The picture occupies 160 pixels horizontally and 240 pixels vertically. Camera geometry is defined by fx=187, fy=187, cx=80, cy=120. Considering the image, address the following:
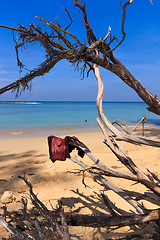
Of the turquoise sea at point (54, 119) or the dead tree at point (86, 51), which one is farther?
the turquoise sea at point (54, 119)

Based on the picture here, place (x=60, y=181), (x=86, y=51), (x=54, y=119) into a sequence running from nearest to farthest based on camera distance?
(x=86, y=51)
(x=60, y=181)
(x=54, y=119)

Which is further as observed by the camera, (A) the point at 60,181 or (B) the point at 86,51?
(A) the point at 60,181

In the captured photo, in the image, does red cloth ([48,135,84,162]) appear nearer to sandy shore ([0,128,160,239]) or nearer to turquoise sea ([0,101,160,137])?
sandy shore ([0,128,160,239])

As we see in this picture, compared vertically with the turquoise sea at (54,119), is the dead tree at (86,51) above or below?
above

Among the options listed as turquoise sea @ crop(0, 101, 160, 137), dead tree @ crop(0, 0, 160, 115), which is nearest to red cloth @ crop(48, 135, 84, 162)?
dead tree @ crop(0, 0, 160, 115)

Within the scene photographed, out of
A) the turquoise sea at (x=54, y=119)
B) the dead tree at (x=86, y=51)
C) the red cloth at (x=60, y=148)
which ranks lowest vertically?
the turquoise sea at (x=54, y=119)

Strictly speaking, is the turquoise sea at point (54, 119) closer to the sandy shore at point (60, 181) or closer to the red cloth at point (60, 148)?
the sandy shore at point (60, 181)

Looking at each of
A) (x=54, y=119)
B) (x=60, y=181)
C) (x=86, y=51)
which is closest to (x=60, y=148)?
(x=86, y=51)

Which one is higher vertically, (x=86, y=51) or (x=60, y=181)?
(x=86, y=51)

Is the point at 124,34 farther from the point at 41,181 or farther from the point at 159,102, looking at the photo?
the point at 41,181

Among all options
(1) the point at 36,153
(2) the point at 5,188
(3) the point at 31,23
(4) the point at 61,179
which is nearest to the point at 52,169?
(4) the point at 61,179

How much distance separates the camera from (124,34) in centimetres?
222

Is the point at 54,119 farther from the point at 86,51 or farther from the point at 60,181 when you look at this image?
the point at 86,51

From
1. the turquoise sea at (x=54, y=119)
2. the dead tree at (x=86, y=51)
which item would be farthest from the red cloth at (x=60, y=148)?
the turquoise sea at (x=54, y=119)
